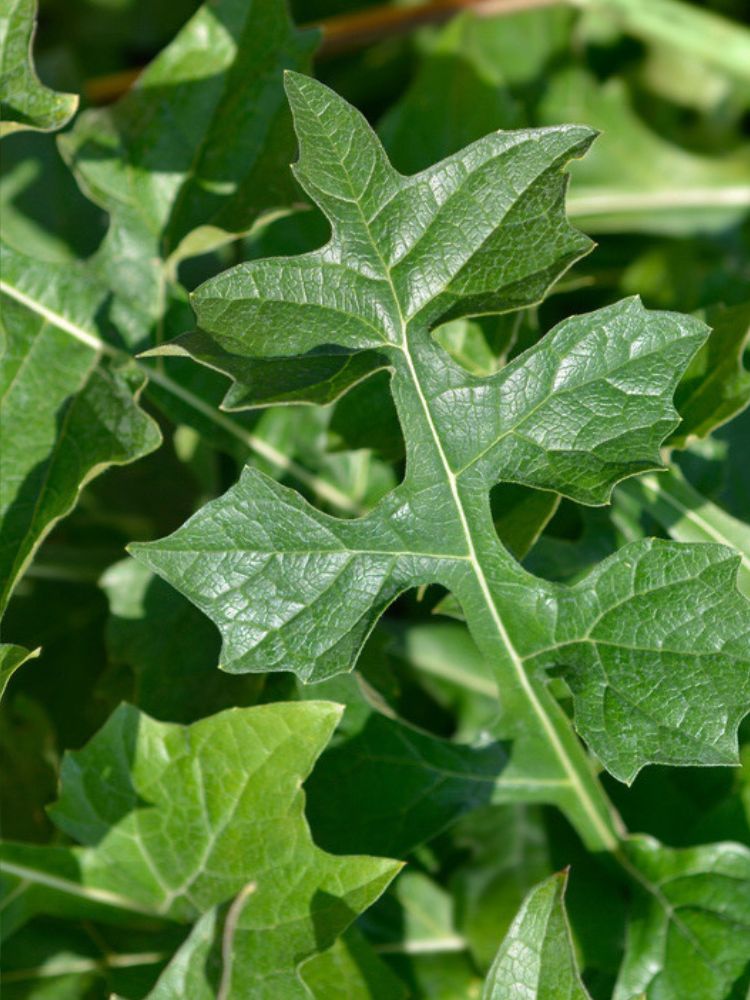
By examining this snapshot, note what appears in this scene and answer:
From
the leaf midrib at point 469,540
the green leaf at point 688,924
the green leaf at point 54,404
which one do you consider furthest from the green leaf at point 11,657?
the green leaf at point 688,924

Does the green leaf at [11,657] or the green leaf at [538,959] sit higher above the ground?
the green leaf at [11,657]

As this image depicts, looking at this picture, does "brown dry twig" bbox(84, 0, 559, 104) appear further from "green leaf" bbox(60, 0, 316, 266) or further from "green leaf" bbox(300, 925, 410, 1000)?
"green leaf" bbox(300, 925, 410, 1000)

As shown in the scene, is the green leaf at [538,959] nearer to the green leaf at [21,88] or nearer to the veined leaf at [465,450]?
the veined leaf at [465,450]

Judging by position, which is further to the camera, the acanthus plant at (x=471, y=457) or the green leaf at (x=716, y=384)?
the green leaf at (x=716, y=384)

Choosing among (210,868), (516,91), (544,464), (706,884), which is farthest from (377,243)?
(516,91)

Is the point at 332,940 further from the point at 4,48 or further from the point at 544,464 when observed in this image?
the point at 4,48

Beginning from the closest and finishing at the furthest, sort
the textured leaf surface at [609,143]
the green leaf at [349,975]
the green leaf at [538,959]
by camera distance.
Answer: the green leaf at [538,959], the green leaf at [349,975], the textured leaf surface at [609,143]

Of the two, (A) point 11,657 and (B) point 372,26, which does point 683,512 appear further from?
(B) point 372,26
